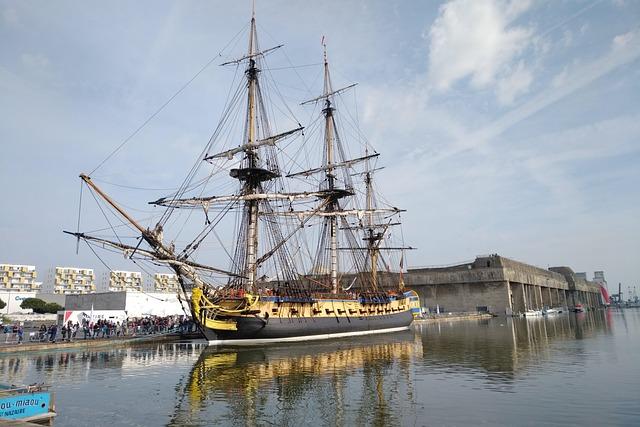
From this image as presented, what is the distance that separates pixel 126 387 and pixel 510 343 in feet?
87.0

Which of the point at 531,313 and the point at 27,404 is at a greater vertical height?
the point at 27,404

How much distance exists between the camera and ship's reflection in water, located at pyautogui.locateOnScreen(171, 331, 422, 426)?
12.6 meters

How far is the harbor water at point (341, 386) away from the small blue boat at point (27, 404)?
4.05 ft

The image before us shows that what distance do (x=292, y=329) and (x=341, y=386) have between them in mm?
18658

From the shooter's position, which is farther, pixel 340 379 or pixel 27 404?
pixel 340 379

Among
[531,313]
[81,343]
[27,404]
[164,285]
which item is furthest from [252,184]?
[531,313]

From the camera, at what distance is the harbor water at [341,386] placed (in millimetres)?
12484

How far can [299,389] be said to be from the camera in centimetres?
1631

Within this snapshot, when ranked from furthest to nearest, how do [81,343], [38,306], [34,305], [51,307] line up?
1. [51,307]
2. [34,305]
3. [38,306]
4. [81,343]

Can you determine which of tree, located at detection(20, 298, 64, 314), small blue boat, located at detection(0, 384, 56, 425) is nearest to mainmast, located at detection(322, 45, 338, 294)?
small blue boat, located at detection(0, 384, 56, 425)

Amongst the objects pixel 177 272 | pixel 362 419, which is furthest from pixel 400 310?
pixel 362 419

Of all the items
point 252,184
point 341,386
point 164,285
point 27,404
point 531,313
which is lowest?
point 531,313

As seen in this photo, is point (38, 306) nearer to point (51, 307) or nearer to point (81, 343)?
point (51, 307)

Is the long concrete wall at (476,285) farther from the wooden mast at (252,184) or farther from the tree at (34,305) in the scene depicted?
the tree at (34,305)
